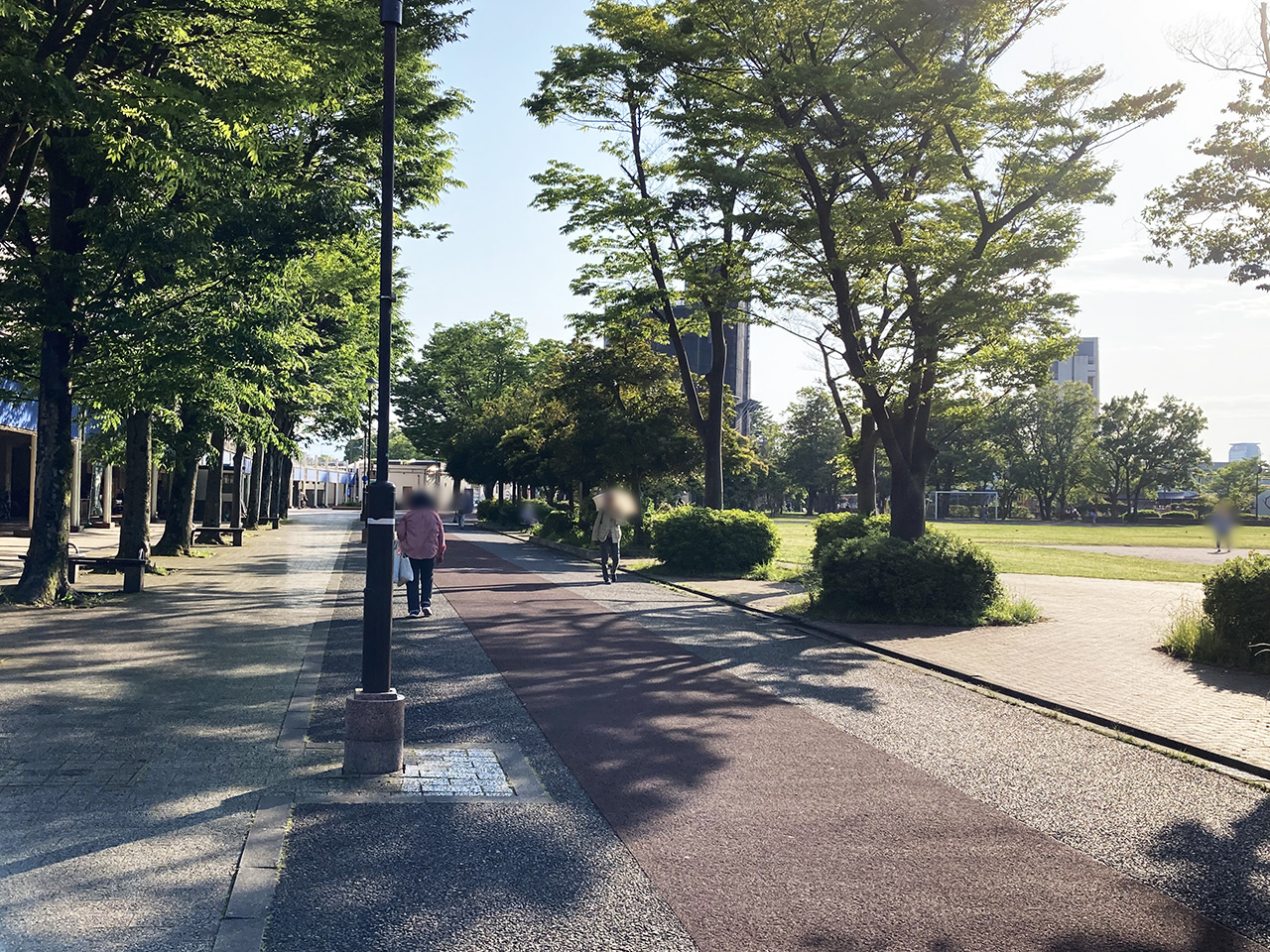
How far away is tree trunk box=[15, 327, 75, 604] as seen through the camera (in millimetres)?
14570

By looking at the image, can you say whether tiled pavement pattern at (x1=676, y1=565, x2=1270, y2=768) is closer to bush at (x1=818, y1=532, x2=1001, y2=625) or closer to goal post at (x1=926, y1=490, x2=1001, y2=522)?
bush at (x1=818, y1=532, x2=1001, y2=625)

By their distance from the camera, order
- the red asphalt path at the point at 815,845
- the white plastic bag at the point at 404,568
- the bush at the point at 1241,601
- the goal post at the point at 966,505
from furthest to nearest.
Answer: the goal post at the point at 966,505 → the white plastic bag at the point at 404,568 → the bush at the point at 1241,601 → the red asphalt path at the point at 815,845

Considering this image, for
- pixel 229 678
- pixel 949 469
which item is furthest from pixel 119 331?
pixel 949 469

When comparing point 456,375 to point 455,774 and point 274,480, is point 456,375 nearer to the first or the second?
point 274,480

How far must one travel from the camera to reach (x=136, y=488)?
19844 mm

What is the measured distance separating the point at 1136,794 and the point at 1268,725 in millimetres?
2759

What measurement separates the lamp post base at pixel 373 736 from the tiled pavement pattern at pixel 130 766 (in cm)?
50

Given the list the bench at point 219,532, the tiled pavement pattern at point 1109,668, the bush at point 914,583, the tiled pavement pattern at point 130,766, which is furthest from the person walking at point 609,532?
the bench at point 219,532

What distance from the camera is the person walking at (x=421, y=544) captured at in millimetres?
14508

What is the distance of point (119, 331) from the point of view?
548 inches

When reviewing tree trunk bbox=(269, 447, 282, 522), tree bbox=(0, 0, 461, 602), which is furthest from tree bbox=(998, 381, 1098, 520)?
tree bbox=(0, 0, 461, 602)

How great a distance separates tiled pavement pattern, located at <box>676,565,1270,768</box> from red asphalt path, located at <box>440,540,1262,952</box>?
2.73 metres

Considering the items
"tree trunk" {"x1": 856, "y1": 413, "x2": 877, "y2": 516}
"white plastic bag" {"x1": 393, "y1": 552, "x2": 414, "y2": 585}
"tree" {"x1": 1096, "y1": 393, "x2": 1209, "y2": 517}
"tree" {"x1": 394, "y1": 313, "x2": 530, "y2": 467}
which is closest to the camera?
"white plastic bag" {"x1": 393, "y1": 552, "x2": 414, "y2": 585}

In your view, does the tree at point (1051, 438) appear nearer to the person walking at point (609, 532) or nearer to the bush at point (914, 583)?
the person walking at point (609, 532)
